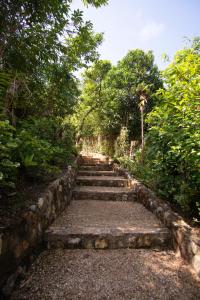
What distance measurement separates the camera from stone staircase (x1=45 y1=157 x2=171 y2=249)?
238cm

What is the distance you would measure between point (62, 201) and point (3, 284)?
1881mm

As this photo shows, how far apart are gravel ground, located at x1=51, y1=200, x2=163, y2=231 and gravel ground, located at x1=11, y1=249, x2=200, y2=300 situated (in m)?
0.51

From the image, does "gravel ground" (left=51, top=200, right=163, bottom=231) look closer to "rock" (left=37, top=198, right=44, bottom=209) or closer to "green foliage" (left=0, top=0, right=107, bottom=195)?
"rock" (left=37, top=198, right=44, bottom=209)

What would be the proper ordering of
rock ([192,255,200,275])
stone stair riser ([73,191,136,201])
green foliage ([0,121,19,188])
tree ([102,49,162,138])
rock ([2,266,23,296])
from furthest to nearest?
tree ([102,49,162,138])
stone stair riser ([73,191,136,201])
rock ([192,255,200,275])
green foliage ([0,121,19,188])
rock ([2,266,23,296])

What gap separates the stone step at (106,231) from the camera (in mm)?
2373

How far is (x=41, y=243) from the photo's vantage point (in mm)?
2266

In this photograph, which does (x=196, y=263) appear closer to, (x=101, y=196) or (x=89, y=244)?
(x=89, y=244)

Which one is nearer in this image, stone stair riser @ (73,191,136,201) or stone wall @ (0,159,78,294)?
stone wall @ (0,159,78,294)

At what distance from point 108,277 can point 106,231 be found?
64 cm

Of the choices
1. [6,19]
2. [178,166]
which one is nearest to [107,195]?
[178,166]

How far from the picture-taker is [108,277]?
1.86 metres

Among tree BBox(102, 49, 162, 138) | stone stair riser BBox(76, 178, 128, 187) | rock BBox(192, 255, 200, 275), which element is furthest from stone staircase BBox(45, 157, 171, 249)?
tree BBox(102, 49, 162, 138)

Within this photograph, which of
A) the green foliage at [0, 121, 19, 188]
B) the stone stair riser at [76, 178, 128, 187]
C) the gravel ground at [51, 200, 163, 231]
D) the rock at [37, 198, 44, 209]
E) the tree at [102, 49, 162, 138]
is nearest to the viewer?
the green foliage at [0, 121, 19, 188]

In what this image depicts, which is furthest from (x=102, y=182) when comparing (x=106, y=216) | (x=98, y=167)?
(x=98, y=167)
